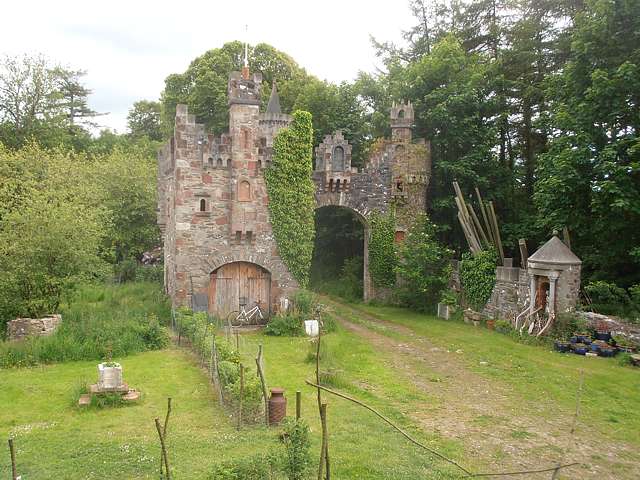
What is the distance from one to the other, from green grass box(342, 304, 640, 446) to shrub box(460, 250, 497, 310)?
1739mm

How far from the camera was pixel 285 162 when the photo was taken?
20.3 metres

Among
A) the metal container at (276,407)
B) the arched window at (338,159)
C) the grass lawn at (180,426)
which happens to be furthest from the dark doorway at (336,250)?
the metal container at (276,407)

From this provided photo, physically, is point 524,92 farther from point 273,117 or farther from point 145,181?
point 145,181

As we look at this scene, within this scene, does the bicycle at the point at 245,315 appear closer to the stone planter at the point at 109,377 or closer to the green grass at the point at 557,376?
the green grass at the point at 557,376

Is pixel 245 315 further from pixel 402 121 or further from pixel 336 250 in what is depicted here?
pixel 336 250

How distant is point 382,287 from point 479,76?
10819 millimetres

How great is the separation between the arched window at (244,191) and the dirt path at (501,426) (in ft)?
27.5

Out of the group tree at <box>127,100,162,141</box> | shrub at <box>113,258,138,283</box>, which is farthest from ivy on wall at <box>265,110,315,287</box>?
tree at <box>127,100,162,141</box>

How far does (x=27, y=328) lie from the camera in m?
15.2

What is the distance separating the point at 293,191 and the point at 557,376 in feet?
37.3

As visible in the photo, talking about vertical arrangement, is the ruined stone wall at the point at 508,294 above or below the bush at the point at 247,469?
above

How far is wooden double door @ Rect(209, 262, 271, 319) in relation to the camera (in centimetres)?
2008

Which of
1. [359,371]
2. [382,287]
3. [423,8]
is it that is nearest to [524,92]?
[423,8]

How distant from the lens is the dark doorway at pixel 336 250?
29484 millimetres
